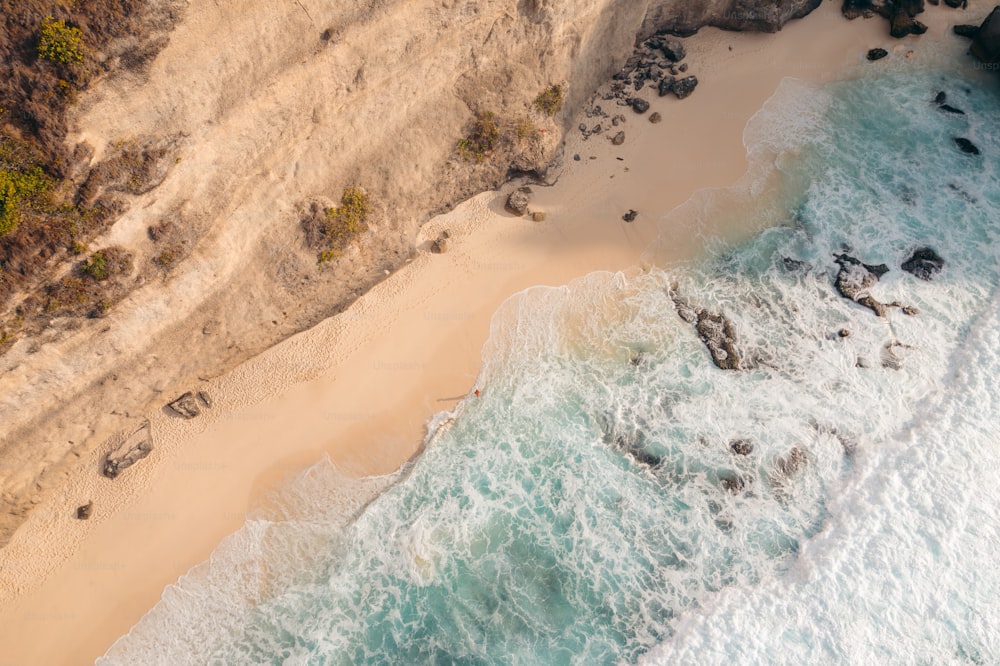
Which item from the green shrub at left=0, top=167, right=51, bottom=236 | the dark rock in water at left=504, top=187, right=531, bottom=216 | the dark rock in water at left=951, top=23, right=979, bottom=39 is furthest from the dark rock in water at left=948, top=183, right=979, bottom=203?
the green shrub at left=0, top=167, right=51, bottom=236

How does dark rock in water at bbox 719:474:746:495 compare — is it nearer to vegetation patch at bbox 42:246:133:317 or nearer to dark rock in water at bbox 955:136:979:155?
dark rock in water at bbox 955:136:979:155

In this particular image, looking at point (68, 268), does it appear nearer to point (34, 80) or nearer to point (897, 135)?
point (34, 80)

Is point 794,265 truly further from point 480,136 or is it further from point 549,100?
point 480,136

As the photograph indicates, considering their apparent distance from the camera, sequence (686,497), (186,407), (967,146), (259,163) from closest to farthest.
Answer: (259,163) < (686,497) < (186,407) < (967,146)

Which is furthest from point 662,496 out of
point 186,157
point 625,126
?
point 186,157

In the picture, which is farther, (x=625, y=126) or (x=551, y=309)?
(x=625, y=126)

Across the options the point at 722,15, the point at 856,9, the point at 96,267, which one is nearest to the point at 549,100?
the point at 722,15
